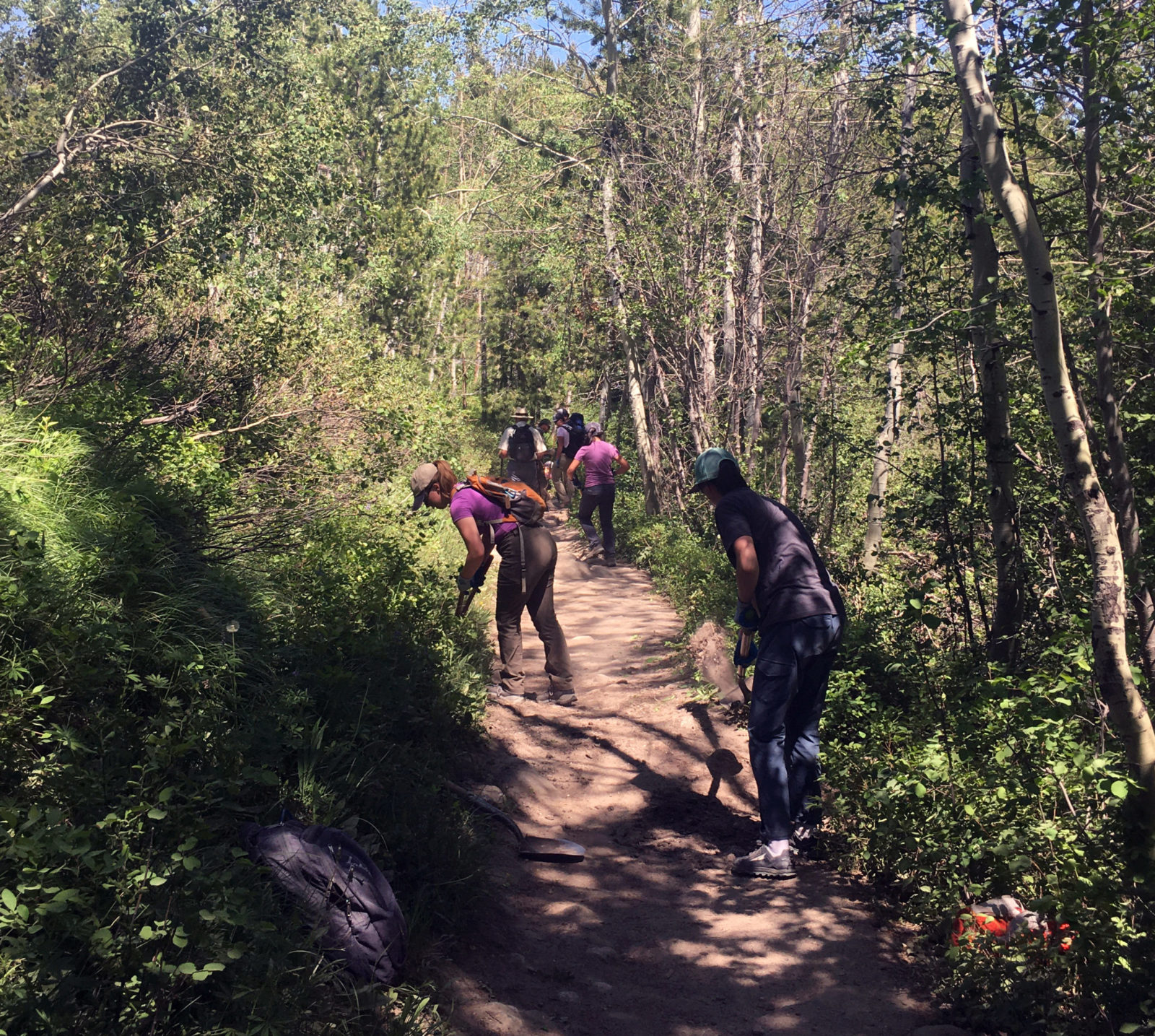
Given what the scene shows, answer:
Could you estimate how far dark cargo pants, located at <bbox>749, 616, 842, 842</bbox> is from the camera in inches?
198

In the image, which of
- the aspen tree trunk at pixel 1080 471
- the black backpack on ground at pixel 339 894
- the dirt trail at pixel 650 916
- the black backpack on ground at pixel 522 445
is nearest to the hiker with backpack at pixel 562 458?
the black backpack on ground at pixel 522 445

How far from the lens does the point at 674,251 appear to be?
1404cm

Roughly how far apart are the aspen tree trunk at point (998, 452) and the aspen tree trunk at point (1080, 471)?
1901 millimetres

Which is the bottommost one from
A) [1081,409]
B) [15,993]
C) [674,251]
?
[15,993]

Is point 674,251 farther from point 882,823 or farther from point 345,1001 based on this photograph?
point 345,1001

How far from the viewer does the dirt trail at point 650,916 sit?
382cm

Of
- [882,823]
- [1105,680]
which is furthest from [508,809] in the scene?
[1105,680]

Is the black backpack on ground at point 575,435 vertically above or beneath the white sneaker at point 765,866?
above

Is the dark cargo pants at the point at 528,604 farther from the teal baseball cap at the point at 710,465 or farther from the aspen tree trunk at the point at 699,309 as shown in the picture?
the aspen tree trunk at the point at 699,309

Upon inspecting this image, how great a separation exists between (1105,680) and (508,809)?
3266 millimetres

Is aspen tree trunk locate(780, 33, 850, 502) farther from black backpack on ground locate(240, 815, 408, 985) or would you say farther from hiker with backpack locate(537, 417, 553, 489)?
black backpack on ground locate(240, 815, 408, 985)

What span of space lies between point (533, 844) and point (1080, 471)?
3216mm

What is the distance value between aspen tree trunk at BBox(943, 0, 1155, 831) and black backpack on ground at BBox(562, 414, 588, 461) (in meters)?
12.5

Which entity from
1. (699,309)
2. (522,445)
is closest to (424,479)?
(522,445)
